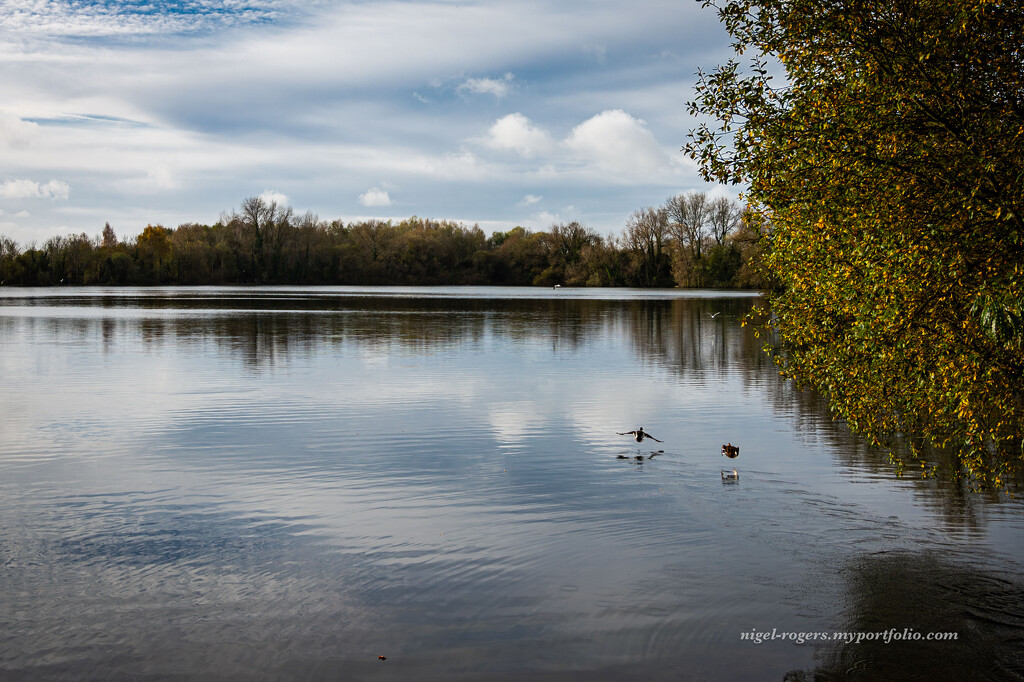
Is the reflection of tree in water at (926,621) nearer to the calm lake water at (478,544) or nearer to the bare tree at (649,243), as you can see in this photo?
the calm lake water at (478,544)

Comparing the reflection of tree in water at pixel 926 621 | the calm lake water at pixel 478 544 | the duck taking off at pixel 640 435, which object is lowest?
the reflection of tree in water at pixel 926 621

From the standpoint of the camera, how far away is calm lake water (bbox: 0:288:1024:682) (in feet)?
35.2

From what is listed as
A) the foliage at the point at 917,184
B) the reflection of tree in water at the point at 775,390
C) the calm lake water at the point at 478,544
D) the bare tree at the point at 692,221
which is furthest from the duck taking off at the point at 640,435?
the bare tree at the point at 692,221

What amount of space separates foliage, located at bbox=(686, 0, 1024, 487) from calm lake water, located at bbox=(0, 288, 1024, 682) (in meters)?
3.07

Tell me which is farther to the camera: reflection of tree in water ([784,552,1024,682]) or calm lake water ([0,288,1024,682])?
calm lake water ([0,288,1024,682])

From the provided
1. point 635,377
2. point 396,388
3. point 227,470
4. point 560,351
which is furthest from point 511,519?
point 560,351

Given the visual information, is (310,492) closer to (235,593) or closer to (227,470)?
(227,470)

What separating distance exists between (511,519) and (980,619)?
753 cm

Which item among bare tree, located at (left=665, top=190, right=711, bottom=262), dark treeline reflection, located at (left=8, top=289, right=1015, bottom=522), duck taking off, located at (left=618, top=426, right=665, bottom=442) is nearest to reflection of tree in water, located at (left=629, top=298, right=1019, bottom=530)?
dark treeline reflection, located at (left=8, top=289, right=1015, bottom=522)

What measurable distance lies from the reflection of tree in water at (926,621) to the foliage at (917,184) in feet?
7.64

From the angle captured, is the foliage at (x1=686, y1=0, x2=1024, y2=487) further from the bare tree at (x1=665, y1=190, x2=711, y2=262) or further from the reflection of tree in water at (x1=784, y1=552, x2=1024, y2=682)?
the bare tree at (x1=665, y1=190, x2=711, y2=262)

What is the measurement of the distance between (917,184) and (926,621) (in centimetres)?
615

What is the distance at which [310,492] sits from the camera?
17.6 metres

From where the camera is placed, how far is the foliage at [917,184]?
41.5ft
